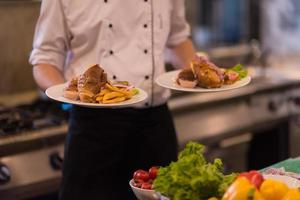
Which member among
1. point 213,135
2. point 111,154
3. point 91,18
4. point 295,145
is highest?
point 91,18

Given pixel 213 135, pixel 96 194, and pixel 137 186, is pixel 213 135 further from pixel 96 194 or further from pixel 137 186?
pixel 137 186

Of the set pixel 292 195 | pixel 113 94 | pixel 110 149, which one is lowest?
pixel 110 149

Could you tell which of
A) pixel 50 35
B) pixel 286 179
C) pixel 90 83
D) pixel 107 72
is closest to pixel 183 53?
pixel 107 72

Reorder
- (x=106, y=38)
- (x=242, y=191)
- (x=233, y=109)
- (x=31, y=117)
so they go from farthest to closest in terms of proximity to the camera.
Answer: (x=233, y=109)
(x=31, y=117)
(x=106, y=38)
(x=242, y=191)

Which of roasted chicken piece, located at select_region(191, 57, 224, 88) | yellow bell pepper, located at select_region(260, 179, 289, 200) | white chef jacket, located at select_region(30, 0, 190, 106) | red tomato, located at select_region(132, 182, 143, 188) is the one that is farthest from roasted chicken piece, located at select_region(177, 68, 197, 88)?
yellow bell pepper, located at select_region(260, 179, 289, 200)

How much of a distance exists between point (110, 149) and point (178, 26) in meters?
0.47

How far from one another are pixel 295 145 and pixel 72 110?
5.07 feet

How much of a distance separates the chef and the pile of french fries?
0.69ft

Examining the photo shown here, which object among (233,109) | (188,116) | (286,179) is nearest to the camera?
(286,179)

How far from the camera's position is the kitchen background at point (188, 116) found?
2.00 metres

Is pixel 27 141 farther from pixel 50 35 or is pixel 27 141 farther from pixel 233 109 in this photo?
pixel 233 109

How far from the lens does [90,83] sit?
4.81 feet

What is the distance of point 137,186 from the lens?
128 centimetres

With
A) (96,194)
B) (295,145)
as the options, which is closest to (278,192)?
(96,194)
